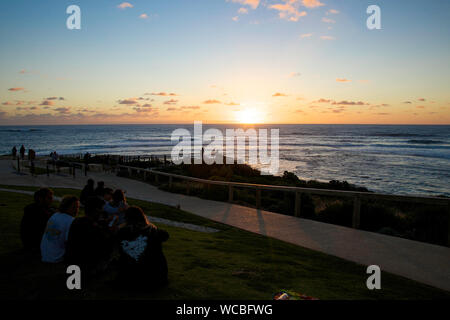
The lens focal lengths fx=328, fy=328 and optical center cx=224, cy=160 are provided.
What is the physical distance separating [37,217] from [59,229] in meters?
0.99

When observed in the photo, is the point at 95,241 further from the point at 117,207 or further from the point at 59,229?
the point at 117,207

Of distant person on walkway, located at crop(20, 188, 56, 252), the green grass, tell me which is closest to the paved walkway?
the green grass

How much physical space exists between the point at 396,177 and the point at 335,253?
2704 cm

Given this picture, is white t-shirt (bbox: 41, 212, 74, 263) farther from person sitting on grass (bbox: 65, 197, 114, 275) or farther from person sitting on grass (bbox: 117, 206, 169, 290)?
person sitting on grass (bbox: 117, 206, 169, 290)

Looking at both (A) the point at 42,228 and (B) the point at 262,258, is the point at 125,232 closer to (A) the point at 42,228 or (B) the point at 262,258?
(A) the point at 42,228

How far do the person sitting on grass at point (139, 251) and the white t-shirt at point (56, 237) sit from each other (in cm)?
97

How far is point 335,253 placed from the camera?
22.6 feet

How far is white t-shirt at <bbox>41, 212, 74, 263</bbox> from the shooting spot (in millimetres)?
4570

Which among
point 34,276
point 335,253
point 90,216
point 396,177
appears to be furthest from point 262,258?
point 396,177

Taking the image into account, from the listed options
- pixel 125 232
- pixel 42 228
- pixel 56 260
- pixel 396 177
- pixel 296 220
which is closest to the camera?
pixel 125 232

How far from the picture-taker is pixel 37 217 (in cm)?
528

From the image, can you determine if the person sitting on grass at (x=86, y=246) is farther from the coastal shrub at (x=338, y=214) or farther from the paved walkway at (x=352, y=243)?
the coastal shrub at (x=338, y=214)

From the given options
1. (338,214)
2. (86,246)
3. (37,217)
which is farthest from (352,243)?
(37,217)
